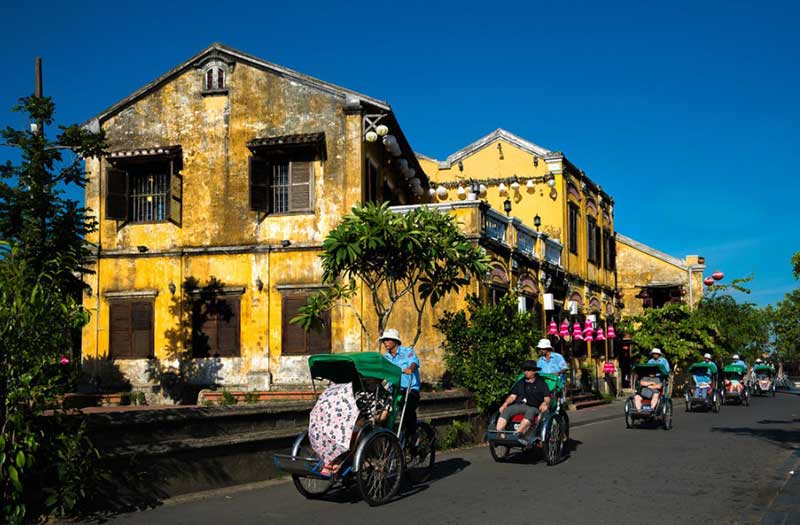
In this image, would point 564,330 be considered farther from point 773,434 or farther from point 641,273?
point 641,273

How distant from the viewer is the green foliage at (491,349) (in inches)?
612

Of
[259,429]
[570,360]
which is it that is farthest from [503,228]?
[259,429]

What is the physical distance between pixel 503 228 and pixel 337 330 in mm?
5891

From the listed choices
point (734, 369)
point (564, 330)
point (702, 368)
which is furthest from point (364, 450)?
point (734, 369)

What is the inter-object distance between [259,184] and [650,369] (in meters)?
11.0

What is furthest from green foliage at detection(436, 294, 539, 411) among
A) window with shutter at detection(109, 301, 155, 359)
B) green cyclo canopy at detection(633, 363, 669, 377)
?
window with shutter at detection(109, 301, 155, 359)

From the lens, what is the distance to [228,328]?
21969mm

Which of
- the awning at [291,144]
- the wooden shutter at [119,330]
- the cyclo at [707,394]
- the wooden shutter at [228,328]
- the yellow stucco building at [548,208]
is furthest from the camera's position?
the yellow stucco building at [548,208]

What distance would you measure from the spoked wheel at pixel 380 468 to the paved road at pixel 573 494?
6.6 inches

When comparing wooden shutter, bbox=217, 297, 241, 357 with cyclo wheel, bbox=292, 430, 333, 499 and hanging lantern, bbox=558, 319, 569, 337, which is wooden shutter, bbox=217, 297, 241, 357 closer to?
hanging lantern, bbox=558, 319, 569, 337

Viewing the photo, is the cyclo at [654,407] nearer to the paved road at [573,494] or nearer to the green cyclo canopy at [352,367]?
the paved road at [573,494]

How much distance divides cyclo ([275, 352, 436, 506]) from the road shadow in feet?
28.4

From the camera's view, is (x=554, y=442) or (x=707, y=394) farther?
(x=707, y=394)

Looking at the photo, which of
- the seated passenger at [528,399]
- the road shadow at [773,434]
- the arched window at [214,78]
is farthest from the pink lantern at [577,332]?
the seated passenger at [528,399]
